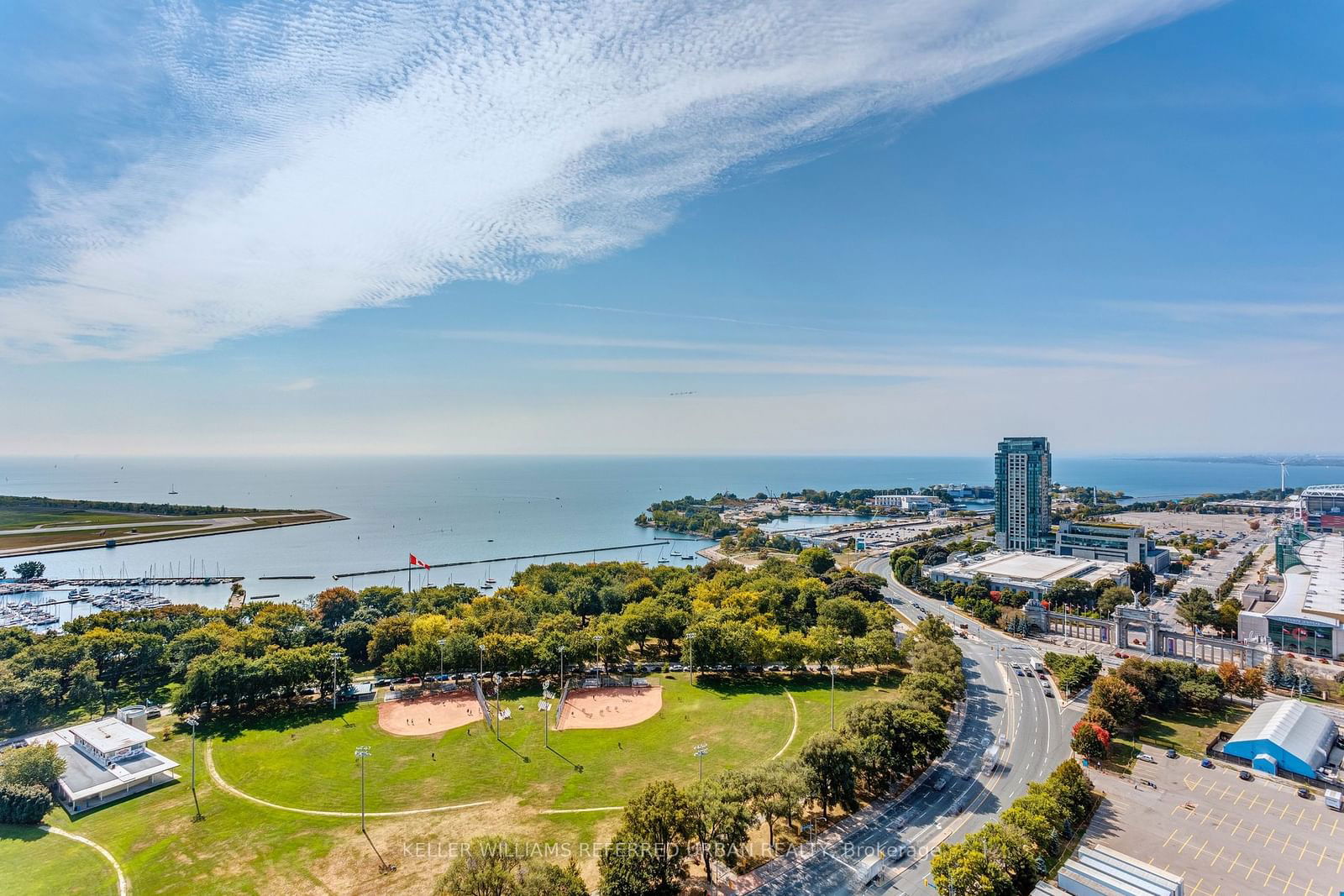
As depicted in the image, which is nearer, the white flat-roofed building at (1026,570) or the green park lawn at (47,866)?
the green park lawn at (47,866)

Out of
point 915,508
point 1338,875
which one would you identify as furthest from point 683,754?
point 915,508

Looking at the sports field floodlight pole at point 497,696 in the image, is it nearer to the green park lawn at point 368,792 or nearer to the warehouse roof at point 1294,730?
the green park lawn at point 368,792

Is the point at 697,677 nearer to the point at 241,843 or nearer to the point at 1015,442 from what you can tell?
the point at 241,843

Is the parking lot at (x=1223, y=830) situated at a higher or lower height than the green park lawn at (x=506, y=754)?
lower

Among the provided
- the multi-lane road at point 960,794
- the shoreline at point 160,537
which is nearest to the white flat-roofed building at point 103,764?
the multi-lane road at point 960,794

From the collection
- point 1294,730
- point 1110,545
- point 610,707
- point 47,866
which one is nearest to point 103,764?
point 47,866

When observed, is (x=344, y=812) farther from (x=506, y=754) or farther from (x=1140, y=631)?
(x=1140, y=631)
